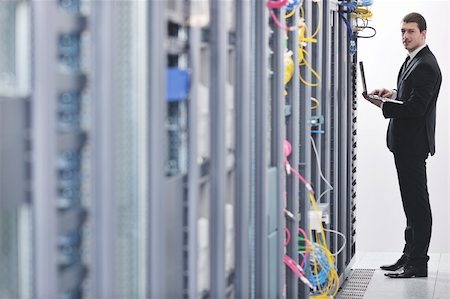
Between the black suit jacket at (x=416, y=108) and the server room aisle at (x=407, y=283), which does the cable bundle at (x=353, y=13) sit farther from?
the server room aisle at (x=407, y=283)

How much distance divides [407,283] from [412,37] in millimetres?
1588

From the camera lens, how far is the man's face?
17.3 feet

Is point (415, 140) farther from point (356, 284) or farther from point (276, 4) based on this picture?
point (276, 4)

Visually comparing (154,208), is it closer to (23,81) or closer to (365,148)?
(23,81)

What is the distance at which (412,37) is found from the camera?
17.3 feet

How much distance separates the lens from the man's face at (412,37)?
526 centimetres

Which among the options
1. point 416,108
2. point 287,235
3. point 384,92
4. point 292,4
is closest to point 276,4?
→ point 292,4

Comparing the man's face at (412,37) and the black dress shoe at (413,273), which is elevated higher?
the man's face at (412,37)

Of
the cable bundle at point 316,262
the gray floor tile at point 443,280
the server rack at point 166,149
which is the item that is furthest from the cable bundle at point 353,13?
the gray floor tile at point 443,280

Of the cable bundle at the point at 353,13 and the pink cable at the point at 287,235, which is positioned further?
the cable bundle at the point at 353,13

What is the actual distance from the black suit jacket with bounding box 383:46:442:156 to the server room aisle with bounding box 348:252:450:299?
2.69ft

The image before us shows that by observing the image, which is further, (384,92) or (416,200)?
(384,92)

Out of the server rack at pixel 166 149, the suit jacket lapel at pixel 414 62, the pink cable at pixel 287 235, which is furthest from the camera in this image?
the suit jacket lapel at pixel 414 62

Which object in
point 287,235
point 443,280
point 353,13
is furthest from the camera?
point 443,280
